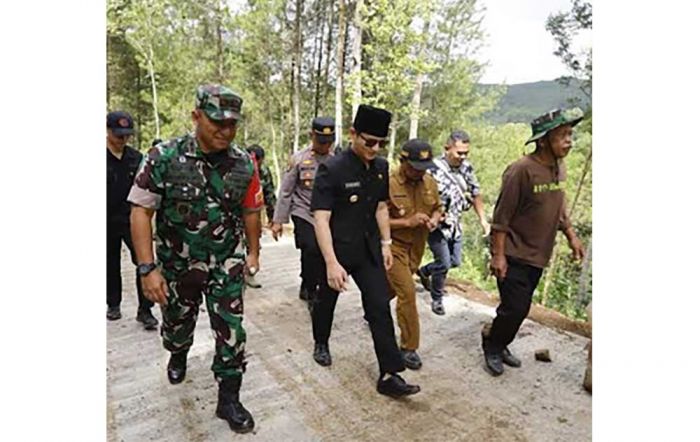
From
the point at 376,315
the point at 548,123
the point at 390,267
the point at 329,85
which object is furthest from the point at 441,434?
the point at 329,85

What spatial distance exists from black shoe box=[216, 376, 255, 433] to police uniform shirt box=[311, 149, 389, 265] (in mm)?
1030

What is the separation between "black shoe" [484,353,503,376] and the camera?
3748 millimetres

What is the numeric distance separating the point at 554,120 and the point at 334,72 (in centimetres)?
1795

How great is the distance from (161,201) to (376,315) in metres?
1.51

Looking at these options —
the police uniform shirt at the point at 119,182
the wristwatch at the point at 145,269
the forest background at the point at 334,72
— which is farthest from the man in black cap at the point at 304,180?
the forest background at the point at 334,72

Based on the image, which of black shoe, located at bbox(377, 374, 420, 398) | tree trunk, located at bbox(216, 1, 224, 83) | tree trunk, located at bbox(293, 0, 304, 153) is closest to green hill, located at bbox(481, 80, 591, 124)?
black shoe, located at bbox(377, 374, 420, 398)

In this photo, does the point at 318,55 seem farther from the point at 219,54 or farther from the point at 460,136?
the point at 460,136

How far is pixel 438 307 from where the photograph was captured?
5102 millimetres

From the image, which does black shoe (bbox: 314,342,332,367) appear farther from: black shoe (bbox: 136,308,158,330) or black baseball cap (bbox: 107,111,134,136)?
black baseball cap (bbox: 107,111,134,136)

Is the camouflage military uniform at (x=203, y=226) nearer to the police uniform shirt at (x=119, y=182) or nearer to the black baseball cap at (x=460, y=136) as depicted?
the police uniform shirt at (x=119, y=182)

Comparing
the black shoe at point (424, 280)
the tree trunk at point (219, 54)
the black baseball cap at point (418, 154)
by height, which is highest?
the tree trunk at point (219, 54)

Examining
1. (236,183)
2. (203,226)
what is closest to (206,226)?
(203,226)

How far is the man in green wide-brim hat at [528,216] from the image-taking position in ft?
11.0

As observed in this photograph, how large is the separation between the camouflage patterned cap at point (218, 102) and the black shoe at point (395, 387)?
1945 millimetres
